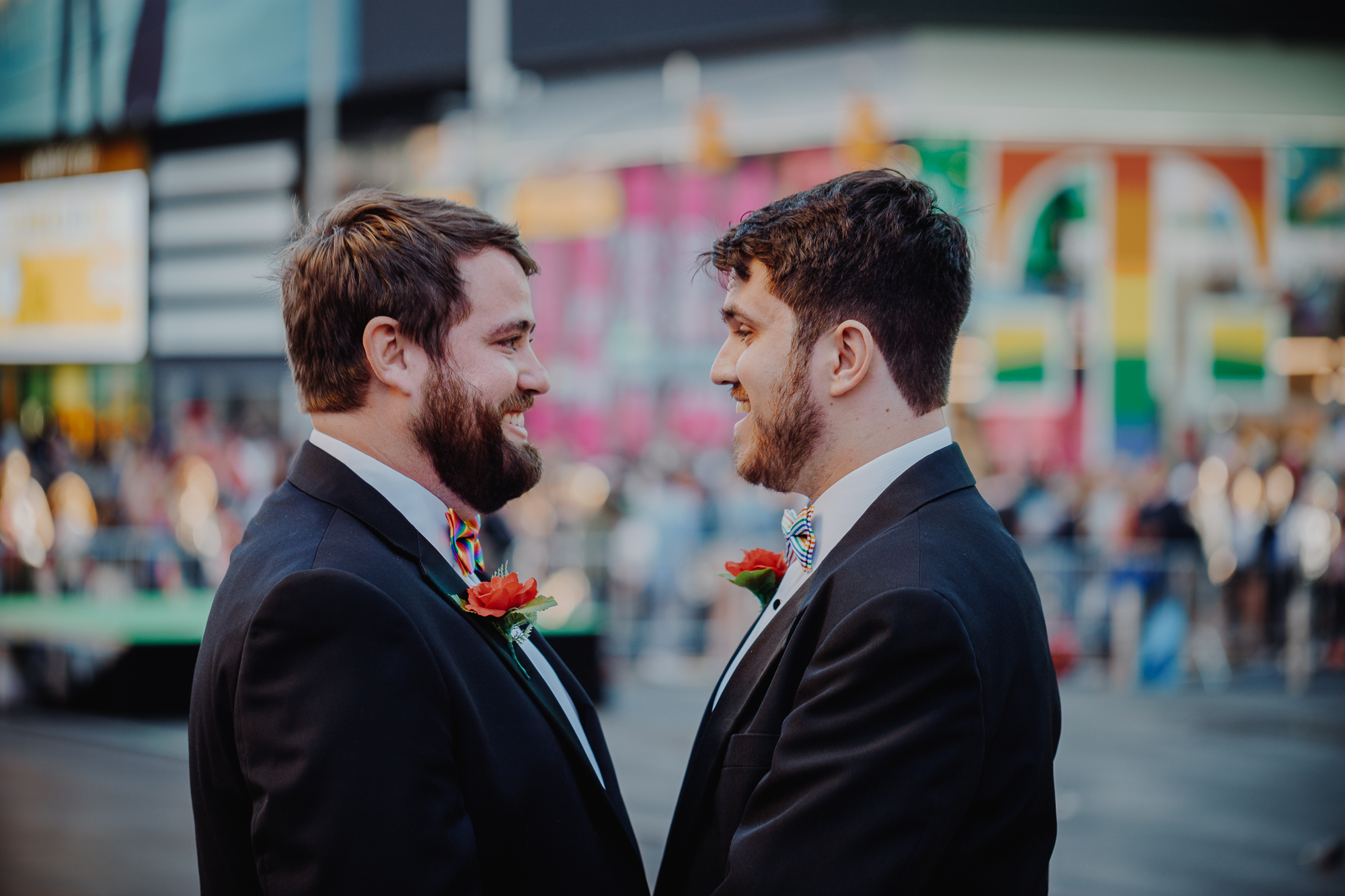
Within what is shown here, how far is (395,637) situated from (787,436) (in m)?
0.79

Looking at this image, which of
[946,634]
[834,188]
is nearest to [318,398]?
[834,188]

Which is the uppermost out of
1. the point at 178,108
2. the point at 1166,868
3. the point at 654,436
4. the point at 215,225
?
the point at 178,108

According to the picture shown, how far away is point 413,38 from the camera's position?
919 inches

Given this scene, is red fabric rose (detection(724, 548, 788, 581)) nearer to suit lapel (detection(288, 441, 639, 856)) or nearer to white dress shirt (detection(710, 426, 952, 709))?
white dress shirt (detection(710, 426, 952, 709))

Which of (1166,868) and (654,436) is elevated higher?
(654,436)

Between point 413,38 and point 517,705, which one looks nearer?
point 517,705

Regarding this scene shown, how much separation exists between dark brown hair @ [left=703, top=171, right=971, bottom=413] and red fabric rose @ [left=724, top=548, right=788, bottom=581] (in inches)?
24.5

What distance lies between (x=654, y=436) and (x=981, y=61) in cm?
865

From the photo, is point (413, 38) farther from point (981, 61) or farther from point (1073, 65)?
point (1073, 65)

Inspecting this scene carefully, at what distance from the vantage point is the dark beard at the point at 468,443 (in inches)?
87.7

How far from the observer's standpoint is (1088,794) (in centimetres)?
812

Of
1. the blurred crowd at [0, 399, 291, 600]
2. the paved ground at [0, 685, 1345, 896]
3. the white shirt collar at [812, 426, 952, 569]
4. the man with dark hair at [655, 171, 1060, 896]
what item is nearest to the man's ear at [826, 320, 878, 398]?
the man with dark hair at [655, 171, 1060, 896]

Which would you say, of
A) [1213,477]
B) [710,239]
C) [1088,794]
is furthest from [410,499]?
[1213,477]

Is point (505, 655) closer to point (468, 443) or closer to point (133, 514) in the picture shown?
point (468, 443)
